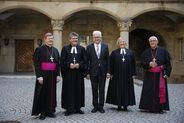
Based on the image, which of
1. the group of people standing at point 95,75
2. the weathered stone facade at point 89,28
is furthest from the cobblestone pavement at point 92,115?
the weathered stone facade at point 89,28

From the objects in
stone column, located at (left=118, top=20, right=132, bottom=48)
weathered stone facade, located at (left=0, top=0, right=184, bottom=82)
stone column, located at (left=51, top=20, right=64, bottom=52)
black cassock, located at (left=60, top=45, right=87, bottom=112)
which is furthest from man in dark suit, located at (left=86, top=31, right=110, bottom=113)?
weathered stone facade, located at (left=0, top=0, right=184, bottom=82)

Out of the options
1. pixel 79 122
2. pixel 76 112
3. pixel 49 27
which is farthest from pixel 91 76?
Result: pixel 49 27

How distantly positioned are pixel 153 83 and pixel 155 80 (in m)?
0.09

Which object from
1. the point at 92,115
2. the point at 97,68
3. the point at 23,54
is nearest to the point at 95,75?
the point at 97,68

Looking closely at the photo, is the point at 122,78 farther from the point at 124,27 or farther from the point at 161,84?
the point at 124,27

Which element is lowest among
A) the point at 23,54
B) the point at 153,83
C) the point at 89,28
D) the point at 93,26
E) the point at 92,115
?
the point at 92,115

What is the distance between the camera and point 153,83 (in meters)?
9.38

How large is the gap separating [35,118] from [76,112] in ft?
3.41

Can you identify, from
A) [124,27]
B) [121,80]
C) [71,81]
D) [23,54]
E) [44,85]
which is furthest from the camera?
[23,54]

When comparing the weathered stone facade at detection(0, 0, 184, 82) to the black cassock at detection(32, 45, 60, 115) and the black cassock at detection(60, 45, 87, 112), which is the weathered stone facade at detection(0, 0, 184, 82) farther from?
the black cassock at detection(32, 45, 60, 115)

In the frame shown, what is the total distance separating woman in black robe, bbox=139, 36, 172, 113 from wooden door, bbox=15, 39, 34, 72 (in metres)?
14.1

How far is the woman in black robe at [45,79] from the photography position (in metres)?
8.42

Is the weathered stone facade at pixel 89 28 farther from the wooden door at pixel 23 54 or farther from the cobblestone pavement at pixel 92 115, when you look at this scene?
the cobblestone pavement at pixel 92 115

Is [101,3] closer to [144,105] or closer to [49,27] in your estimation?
[49,27]
